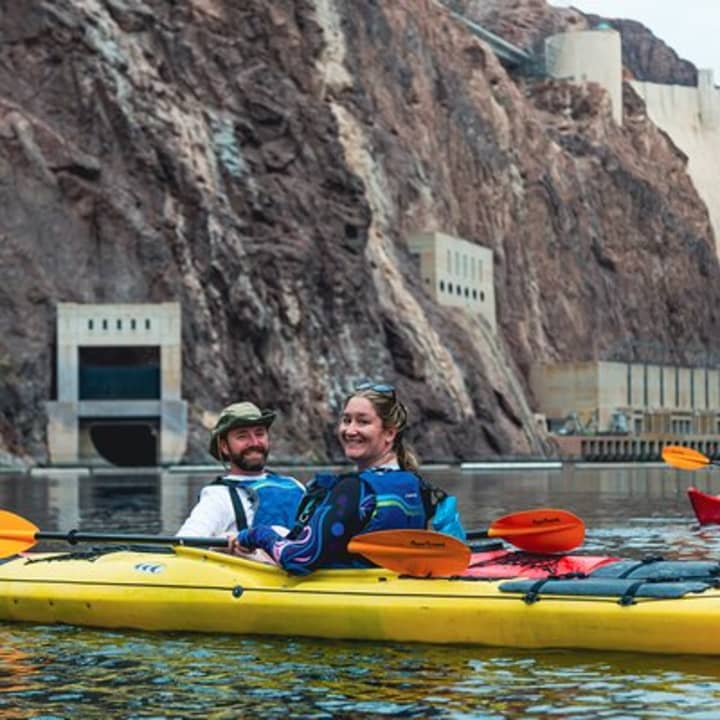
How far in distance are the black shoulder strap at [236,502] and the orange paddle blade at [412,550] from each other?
1712 mm

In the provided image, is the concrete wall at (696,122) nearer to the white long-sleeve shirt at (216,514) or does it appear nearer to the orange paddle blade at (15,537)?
the orange paddle blade at (15,537)

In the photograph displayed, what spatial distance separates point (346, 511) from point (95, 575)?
2964mm

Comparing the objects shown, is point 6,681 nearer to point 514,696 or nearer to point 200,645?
point 200,645

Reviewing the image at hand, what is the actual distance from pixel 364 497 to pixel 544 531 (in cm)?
236

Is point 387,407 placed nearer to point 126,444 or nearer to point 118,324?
point 118,324

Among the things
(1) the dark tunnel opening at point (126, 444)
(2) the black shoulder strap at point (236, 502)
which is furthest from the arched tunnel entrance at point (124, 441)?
(2) the black shoulder strap at point (236, 502)

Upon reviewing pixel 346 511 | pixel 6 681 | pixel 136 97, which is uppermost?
pixel 136 97

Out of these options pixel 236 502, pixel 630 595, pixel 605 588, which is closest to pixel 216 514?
pixel 236 502

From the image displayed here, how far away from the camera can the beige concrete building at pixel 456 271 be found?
113750mm

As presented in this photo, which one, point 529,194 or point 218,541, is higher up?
point 529,194

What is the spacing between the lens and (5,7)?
97.2 m

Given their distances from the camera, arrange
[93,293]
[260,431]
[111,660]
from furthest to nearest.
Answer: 1. [93,293]
2. [260,431]
3. [111,660]

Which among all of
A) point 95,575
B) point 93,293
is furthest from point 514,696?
point 93,293

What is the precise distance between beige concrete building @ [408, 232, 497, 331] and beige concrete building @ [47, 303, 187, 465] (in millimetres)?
28366
